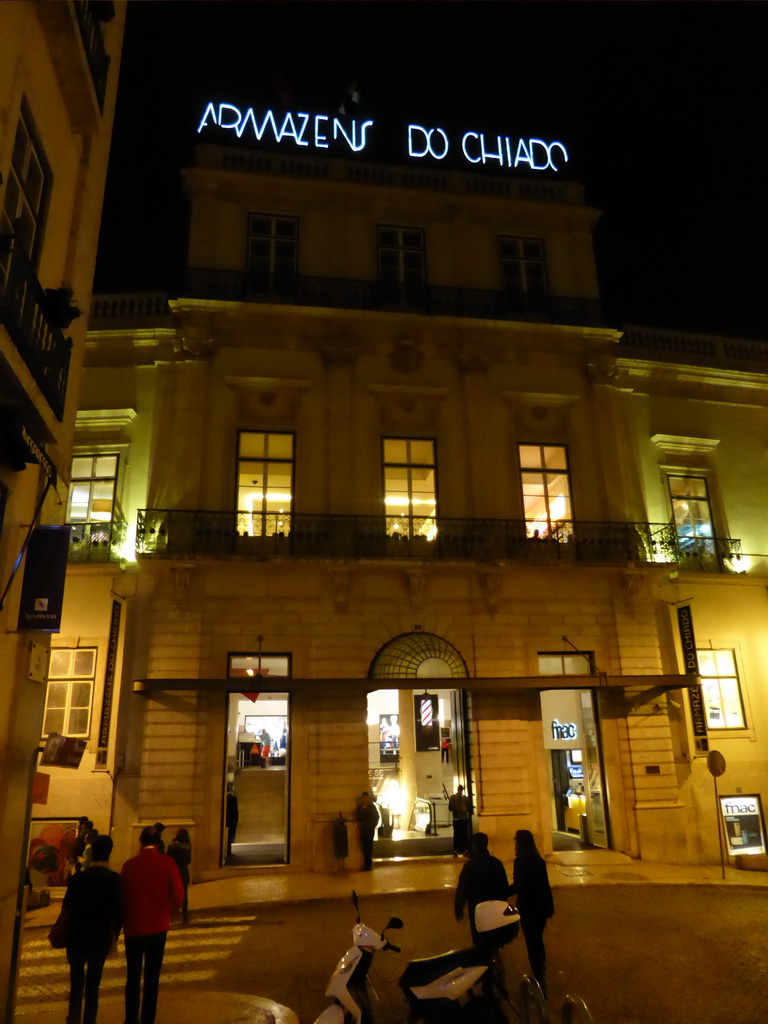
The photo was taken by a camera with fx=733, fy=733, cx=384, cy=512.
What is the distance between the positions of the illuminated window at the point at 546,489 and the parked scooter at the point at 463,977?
39.8ft

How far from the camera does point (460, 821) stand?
15617 millimetres

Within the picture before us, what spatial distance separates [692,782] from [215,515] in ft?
40.6

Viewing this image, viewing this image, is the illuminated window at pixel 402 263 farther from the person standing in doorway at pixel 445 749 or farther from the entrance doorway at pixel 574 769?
the person standing in doorway at pixel 445 749

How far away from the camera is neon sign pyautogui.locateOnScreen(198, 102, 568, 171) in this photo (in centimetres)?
2017

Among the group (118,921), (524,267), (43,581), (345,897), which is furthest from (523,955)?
(524,267)

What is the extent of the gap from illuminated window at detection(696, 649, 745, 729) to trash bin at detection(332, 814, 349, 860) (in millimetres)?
8943

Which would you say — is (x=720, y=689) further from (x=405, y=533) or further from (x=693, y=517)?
(x=405, y=533)

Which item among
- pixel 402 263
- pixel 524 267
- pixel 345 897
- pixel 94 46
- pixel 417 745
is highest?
pixel 524 267

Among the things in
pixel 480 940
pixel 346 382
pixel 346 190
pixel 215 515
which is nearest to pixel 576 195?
pixel 346 190

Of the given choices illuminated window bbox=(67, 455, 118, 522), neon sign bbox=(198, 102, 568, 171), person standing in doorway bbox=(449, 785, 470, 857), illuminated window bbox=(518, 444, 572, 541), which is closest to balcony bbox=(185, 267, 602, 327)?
illuminated window bbox=(518, 444, 572, 541)

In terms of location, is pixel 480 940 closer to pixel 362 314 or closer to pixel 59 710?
pixel 59 710

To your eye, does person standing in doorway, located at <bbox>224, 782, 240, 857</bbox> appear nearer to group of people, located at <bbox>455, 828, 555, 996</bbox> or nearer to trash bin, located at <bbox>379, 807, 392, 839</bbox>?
trash bin, located at <bbox>379, 807, 392, 839</bbox>

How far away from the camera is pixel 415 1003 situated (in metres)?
5.55

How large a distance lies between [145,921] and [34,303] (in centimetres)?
595
